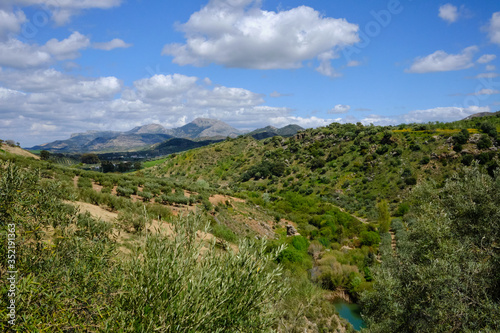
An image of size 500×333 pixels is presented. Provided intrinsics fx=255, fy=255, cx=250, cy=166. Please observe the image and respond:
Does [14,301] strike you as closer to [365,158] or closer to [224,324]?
[224,324]

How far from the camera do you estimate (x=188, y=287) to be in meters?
4.98

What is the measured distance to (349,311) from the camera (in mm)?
29609

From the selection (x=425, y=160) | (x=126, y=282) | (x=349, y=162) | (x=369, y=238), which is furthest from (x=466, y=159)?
(x=126, y=282)

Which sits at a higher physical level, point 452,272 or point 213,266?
point 213,266

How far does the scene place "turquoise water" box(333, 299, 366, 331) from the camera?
27.9m

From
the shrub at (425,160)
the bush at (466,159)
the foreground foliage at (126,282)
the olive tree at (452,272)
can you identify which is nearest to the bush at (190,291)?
the foreground foliage at (126,282)

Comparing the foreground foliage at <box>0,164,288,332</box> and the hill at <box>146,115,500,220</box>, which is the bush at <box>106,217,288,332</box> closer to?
the foreground foliage at <box>0,164,288,332</box>

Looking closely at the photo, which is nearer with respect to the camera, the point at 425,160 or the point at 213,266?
the point at 213,266

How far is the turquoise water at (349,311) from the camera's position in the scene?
1099 inches

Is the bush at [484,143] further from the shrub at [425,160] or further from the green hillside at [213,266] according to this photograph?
the green hillside at [213,266]

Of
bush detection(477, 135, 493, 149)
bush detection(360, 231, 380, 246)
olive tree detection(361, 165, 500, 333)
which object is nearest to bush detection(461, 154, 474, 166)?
bush detection(477, 135, 493, 149)

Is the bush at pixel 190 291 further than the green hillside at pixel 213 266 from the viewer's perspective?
No

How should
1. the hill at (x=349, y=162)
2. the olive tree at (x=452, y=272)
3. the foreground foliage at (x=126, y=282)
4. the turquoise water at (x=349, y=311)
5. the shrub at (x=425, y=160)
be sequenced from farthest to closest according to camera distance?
the shrub at (x=425, y=160)
the hill at (x=349, y=162)
the turquoise water at (x=349, y=311)
the olive tree at (x=452, y=272)
the foreground foliage at (x=126, y=282)

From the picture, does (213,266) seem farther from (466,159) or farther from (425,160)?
(425,160)
